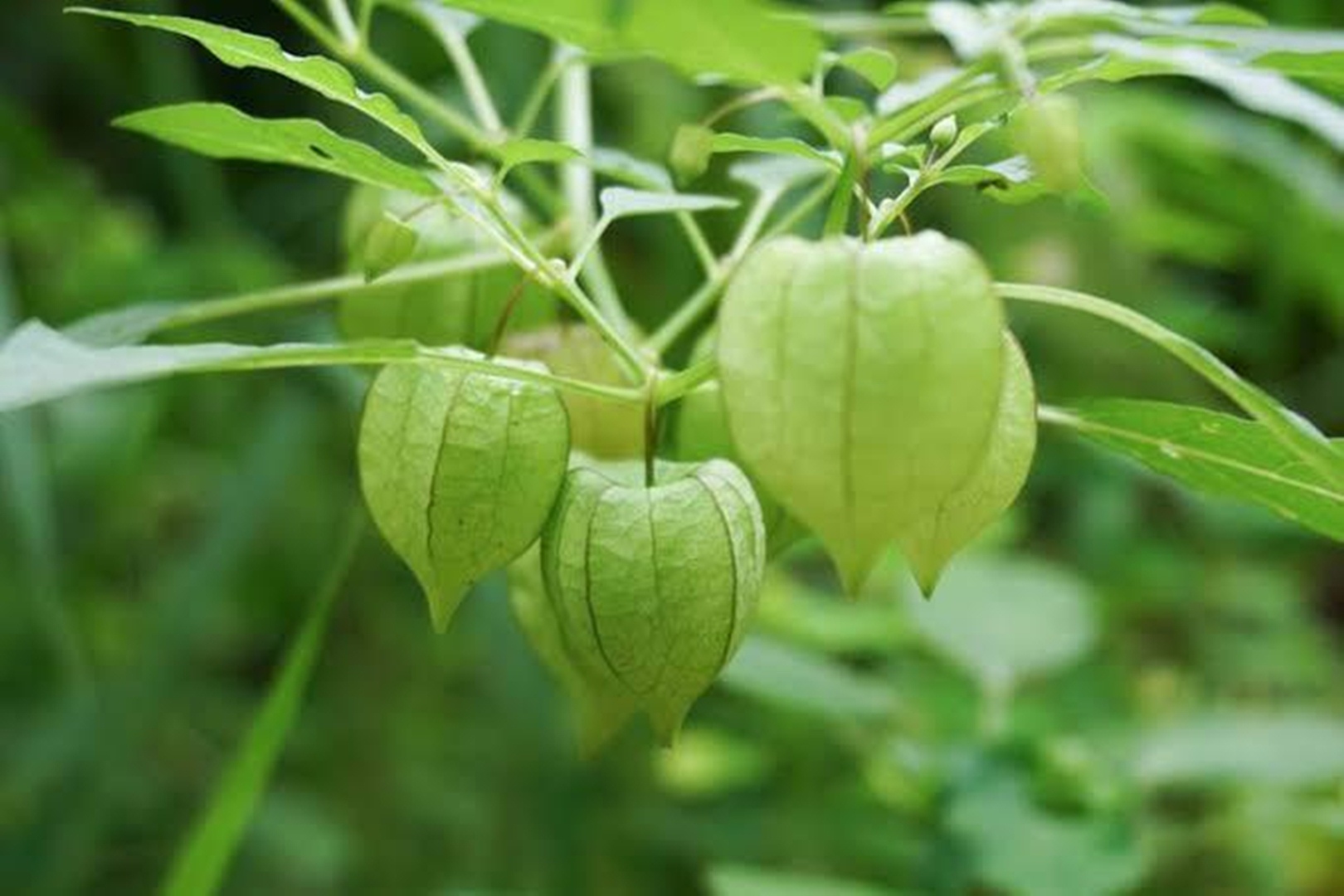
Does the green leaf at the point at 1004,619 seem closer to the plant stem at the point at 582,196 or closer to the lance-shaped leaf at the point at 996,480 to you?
the plant stem at the point at 582,196

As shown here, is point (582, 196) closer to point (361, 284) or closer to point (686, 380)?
point (361, 284)

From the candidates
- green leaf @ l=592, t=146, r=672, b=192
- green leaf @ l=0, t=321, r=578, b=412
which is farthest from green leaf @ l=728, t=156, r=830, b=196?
green leaf @ l=0, t=321, r=578, b=412

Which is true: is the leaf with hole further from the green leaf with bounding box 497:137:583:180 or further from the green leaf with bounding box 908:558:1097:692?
the green leaf with bounding box 908:558:1097:692

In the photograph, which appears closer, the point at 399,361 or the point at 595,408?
the point at 399,361

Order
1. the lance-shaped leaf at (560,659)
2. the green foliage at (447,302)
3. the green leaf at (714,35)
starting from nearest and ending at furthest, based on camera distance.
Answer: the green leaf at (714,35) → the lance-shaped leaf at (560,659) → the green foliage at (447,302)

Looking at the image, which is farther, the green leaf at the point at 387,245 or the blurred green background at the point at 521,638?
the blurred green background at the point at 521,638

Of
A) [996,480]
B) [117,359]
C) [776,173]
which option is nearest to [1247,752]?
[776,173]

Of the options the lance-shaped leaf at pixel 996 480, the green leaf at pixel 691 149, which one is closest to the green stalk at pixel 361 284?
the green leaf at pixel 691 149

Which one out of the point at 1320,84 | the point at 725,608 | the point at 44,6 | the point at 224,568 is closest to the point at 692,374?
the point at 725,608
